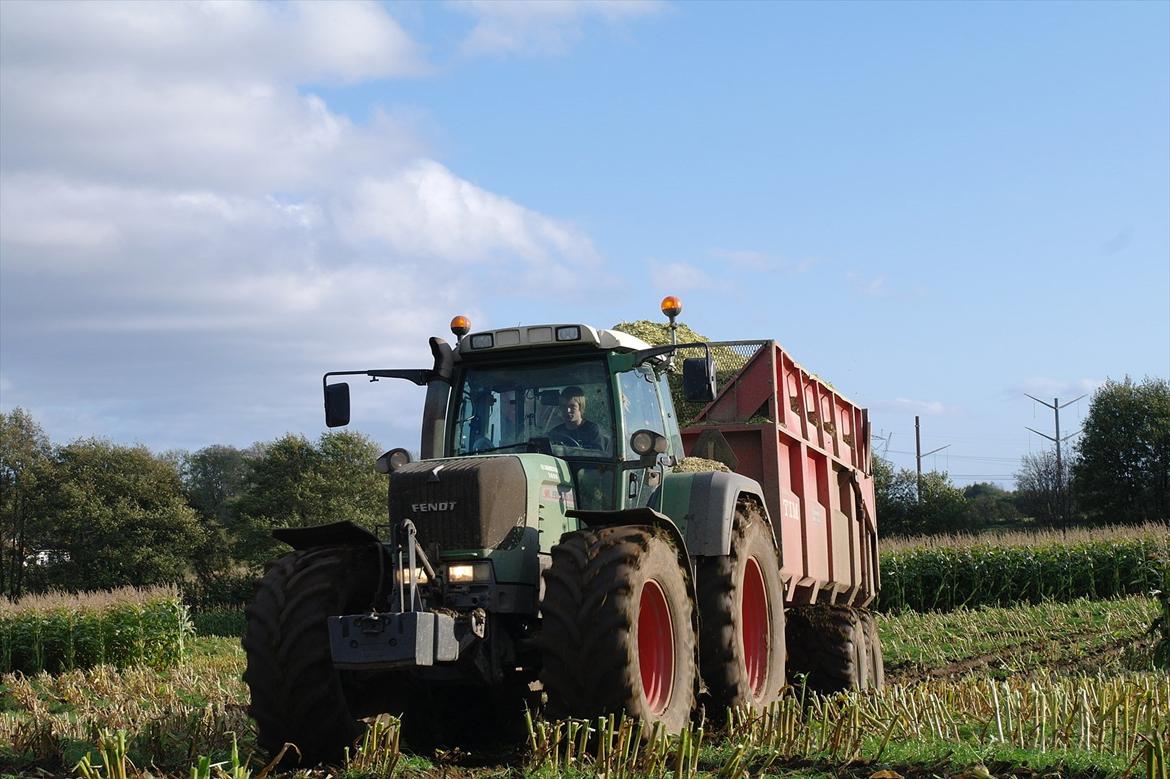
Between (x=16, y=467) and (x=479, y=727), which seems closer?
(x=479, y=727)

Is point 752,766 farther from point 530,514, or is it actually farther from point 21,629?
point 21,629

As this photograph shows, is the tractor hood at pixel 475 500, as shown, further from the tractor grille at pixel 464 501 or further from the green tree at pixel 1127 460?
the green tree at pixel 1127 460

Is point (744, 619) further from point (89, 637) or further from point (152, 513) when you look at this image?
point (152, 513)

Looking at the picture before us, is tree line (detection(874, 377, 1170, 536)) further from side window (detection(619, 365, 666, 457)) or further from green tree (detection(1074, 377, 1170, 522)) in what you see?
side window (detection(619, 365, 666, 457))

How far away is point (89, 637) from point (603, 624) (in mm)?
22245

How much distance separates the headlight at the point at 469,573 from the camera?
7797mm

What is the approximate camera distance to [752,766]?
6941 millimetres

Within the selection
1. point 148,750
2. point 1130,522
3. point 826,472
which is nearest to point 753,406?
point 826,472

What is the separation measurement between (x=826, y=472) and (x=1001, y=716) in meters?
4.26

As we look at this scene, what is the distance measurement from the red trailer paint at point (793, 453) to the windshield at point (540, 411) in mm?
1806

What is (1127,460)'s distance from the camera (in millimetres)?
51469

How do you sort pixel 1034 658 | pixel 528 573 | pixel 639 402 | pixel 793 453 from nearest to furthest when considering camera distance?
pixel 528 573
pixel 639 402
pixel 793 453
pixel 1034 658

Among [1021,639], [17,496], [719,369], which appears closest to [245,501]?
[17,496]

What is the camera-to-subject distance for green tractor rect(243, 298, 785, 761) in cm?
707
